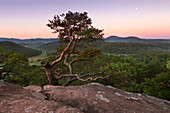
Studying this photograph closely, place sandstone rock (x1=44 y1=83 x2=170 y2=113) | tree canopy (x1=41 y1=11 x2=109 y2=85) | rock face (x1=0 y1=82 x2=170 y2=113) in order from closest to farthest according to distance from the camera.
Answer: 1. rock face (x1=0 y1=82 x2=170 y2=113)
2. sandstone rock (x1=44 y1=83 x2=170 y2=113)
3. tree canopy (x1=41 y1=11 x2=109 y2=85)

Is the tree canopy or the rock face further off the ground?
the tree canopy

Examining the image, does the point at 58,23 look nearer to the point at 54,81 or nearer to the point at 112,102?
the point at 54,81

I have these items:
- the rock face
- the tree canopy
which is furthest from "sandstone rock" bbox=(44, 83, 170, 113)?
the tree canopy

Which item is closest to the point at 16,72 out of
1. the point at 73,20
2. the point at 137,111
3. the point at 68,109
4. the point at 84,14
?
the point at 73,20

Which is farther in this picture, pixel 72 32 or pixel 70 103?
pixel 72 32

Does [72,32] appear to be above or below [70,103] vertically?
above

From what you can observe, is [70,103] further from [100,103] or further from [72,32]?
[72,32]

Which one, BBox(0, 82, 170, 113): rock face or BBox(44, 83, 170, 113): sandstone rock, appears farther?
BBox(44, 83, 170, 113): sandstone rock

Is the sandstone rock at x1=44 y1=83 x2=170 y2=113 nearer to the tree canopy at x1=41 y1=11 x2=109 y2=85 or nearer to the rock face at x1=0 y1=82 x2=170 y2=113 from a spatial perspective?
the rock face at x1=0 y1=82 x2=170 y2=113

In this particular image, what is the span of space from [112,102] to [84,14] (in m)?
8.91

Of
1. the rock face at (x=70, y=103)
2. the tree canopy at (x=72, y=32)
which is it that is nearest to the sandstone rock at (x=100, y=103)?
the rock face at (x=70, y=103)

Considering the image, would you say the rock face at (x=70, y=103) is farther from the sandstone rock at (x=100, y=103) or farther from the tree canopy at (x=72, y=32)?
the tree canopy at (x=72, y=32)

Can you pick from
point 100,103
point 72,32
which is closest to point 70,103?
point 100,103

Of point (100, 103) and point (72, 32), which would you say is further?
point (72, 32)
